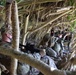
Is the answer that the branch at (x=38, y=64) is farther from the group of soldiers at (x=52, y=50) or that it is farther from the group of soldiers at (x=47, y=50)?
the group of soldiers at (x=52, y=50)

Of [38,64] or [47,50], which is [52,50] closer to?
[47,50]

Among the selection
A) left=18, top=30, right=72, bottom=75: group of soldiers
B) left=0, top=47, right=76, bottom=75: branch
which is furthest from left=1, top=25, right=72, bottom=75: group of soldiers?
left=0, top=47, right=76, bottom=75: branch

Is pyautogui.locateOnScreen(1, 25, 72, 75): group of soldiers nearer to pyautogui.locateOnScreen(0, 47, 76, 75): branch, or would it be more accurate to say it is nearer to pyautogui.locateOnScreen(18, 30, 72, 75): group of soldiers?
pyautogui.locateOnScreen(18, 30, 72, 75): group of soldiers

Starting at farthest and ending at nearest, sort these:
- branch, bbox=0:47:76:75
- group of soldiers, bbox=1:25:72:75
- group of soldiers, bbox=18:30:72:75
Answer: group of soldiers, bbox=18:30:72:75 → group of soldiers, bbox=1:25:72:75 → branch, bbox=0:47:76:75

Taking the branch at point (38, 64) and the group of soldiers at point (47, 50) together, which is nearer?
the branch at point (38, 64)

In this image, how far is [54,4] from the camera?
96.1 inches

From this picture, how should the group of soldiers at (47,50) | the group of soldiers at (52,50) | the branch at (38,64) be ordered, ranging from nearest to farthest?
the branch at (38,64) → the group of soldiers at (47,50) → the group of soldiers at (52,50)

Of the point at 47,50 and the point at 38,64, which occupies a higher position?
the point at 38,64

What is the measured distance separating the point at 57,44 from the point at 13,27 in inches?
122

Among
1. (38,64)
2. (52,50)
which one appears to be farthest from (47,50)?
(38,64)

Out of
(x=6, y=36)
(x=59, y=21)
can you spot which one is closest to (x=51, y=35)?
(x=59, y=21)

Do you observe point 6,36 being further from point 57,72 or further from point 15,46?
point 57,72

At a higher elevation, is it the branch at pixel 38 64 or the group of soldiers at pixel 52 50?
the branch at pixel 38 64

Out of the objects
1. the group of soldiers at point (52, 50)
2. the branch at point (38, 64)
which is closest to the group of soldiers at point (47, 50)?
the group of soldiers at point (52, 50)
